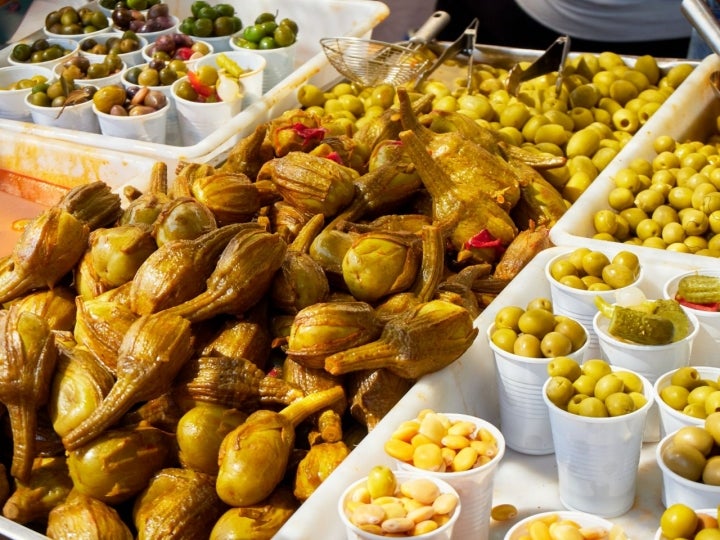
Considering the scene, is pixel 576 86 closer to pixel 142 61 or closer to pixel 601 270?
pixel 601 270

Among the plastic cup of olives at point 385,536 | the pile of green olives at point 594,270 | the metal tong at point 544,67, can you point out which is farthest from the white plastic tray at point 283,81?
the plastic cup of olives at point 385,536

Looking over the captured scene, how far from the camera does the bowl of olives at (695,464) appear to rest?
173cm

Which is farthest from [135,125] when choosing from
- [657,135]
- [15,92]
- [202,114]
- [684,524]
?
[684,524]

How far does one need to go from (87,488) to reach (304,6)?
373 cm

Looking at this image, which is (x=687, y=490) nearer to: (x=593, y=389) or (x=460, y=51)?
(x=593, y=389)

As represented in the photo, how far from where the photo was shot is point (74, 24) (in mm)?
4695

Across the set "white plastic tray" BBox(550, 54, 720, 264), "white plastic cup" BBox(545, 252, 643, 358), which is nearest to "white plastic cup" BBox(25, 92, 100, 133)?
"white plastic tray" BBox(550, 54, 720, 264)

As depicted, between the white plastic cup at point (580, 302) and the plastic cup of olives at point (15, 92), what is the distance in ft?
8.99

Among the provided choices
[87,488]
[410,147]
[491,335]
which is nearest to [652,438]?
[491,335]

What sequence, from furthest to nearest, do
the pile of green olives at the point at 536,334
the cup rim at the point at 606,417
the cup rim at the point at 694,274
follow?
the cup rim at the point at 694,274 < the pile of green olives at the point at 536,334 < the cup rim at the point at 606,417

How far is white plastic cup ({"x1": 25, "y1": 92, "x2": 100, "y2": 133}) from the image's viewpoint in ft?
12.6

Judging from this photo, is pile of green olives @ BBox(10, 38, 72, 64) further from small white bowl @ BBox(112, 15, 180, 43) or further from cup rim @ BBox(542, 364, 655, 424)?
cup rim @ BBox(542, 364, 655, 424)

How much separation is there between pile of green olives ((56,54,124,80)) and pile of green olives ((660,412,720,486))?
10.9ft

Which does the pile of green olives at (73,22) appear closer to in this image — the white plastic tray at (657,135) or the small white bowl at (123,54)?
the small white bowl at (123,54)
